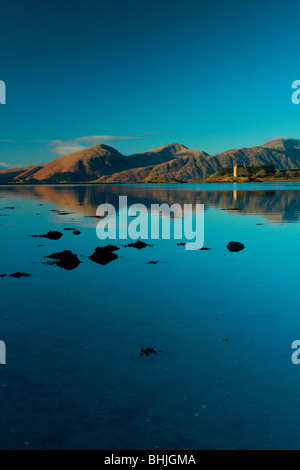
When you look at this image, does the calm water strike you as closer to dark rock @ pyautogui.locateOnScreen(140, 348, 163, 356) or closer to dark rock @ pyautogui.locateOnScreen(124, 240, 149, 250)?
dark rock @ pyautogui.locateOnScreen(140, 348, 163, 356)

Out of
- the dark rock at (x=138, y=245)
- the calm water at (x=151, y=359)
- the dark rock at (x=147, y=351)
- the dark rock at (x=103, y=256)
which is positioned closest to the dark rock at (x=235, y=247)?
the calm water at (x=151, y=359)

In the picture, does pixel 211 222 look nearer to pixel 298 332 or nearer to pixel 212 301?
pixel 212 301

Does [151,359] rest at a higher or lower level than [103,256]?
lower

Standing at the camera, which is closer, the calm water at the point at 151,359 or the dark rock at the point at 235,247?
the calm water at the point at 151,359

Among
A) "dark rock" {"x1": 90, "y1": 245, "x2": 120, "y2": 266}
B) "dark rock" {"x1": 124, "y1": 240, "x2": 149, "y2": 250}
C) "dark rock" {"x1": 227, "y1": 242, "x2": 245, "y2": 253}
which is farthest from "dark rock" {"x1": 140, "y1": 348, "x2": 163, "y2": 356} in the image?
"dark rock" {"x1": 124, "y1": 240, "x2": 149, "y2": 250}

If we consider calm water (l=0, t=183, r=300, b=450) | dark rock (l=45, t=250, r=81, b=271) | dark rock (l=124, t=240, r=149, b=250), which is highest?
dark rock (l=124, t=240, r=149, b=250)

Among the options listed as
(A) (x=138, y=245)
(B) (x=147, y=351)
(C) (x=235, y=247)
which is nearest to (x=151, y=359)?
(B) (x=147, y=351)

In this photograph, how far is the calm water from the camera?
8.69 metres

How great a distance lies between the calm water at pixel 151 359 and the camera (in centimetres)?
869

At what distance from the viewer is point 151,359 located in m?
12.2

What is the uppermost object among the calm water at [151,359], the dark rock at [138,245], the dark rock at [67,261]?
the dark rock at [138,245]

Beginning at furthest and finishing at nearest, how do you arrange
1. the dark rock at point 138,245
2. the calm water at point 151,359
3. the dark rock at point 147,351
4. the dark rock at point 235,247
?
the dark rock at point 138,245, the dark rock at point 235,247, the dark rock at point 147,351, the calm water at point 151,359

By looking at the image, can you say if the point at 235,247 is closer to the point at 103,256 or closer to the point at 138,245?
the point at 138,245

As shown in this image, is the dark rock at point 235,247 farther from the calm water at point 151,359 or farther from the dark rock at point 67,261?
the dark rock at point 67,261
